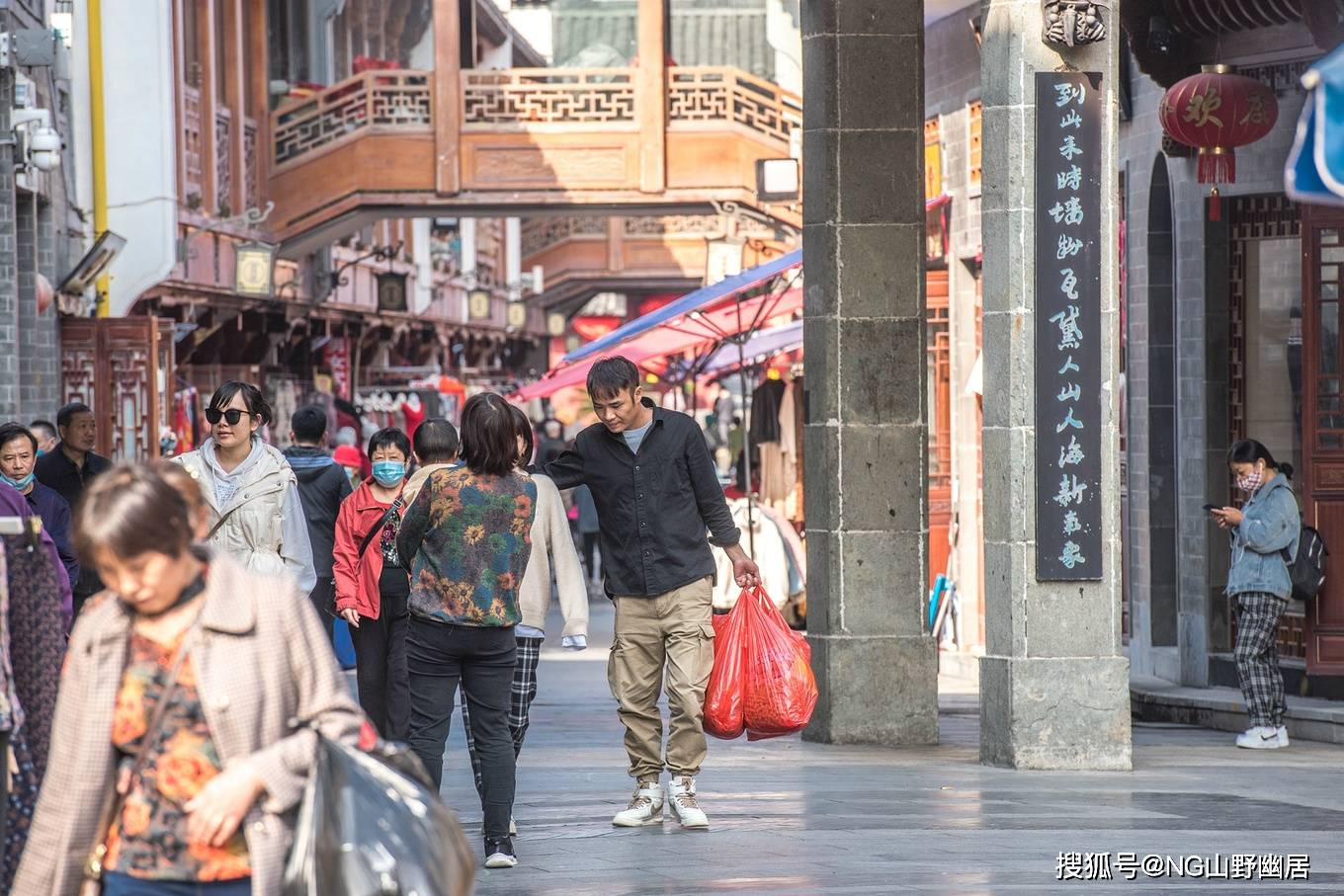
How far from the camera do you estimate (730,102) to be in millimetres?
25828

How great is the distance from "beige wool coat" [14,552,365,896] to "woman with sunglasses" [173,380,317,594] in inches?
188

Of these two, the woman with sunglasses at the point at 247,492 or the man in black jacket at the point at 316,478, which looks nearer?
the woman with sunglasses at the point at 247,492

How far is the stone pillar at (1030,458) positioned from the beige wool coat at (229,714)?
261 inches

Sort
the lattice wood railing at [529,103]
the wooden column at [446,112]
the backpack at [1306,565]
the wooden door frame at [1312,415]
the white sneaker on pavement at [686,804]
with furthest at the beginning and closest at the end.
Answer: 1. the lattice wood railing at [529,103]
2. the wooden column at [446,112]
3. the wooden door frame at [1312,415]
4. the backpack at [1306,565]
5. the white sneaker on pavement at [686,804]

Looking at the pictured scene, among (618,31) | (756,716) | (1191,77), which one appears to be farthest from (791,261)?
(618,31)

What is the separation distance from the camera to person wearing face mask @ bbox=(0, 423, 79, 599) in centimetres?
961

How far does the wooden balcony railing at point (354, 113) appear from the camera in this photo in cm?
2553

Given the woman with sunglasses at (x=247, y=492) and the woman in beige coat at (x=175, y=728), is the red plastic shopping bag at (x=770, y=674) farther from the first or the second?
the woman in beige coat at (x=175, y=728)

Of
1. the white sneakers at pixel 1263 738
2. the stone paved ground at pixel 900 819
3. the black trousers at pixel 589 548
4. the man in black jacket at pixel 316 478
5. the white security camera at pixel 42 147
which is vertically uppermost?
the white security camera at pixel 42 147

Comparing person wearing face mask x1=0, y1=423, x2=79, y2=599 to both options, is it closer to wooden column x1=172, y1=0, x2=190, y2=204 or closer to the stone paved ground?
the stone paved ground

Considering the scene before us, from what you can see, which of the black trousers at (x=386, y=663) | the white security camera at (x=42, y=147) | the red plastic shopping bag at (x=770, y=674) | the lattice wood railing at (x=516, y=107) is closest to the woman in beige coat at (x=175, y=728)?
the red plastic shopping bag at (x=770, y=674)

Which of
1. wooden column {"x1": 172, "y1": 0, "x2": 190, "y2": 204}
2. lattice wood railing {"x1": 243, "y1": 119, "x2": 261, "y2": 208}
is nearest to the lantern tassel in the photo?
wooden column {"x1": 172, "y1": 0, "x2": 190, "y2": 204}

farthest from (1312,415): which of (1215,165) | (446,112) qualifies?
(446,112)

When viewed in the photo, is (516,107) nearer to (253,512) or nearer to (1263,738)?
(1263,738)
